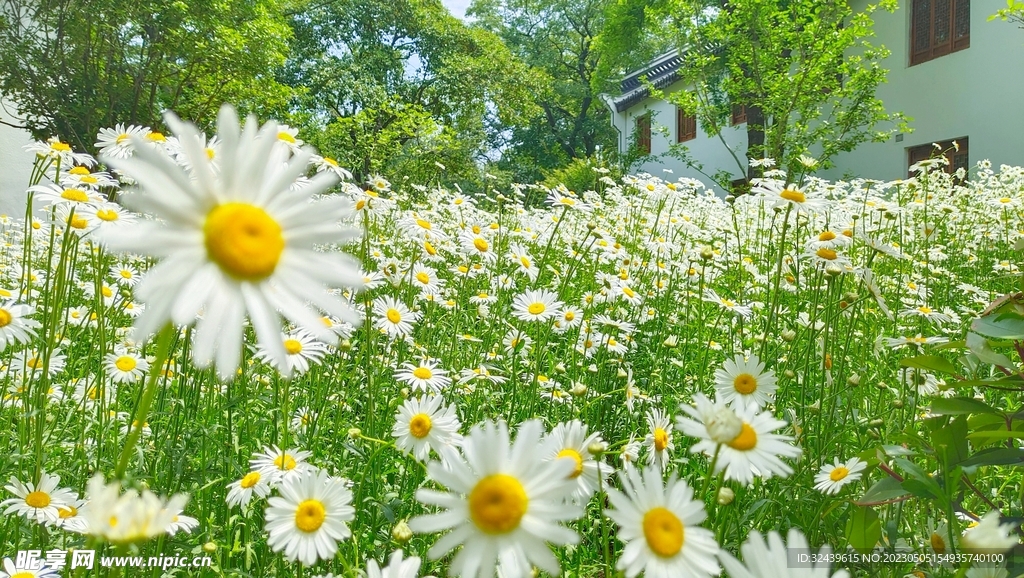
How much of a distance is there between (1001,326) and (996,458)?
0.63 ft

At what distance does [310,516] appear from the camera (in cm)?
92

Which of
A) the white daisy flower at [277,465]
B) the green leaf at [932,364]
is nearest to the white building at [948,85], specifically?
the green leaf at [932,364]

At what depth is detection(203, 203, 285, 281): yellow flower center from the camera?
48 cm

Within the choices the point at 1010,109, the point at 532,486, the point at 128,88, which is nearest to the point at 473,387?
the point at 532,486

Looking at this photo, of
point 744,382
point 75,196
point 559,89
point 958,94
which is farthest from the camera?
point 559,89

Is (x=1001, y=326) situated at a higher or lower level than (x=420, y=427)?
higher

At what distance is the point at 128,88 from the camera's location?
1111 centimetres

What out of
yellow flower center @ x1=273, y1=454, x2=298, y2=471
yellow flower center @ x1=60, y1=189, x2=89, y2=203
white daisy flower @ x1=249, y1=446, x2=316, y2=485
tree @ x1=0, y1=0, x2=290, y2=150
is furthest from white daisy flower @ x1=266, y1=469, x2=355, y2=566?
tree @ x1=0, y1=0, x2=290, y2=150

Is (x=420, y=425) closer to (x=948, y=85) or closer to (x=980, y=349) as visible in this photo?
(x=980, y=349)

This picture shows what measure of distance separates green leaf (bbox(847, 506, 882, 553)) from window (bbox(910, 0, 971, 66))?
1221cm

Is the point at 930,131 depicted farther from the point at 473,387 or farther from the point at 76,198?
the point at 76,198

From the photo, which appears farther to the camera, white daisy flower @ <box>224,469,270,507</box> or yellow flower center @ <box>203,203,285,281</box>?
white daisy flower @ <box>224,469,270,507</box>

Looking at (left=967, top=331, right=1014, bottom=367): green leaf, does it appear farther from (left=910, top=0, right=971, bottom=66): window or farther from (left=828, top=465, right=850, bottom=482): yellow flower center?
(left=910, top=0, right=971, bottom=66): window

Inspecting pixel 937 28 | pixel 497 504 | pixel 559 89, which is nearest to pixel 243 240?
pixel 497 504
